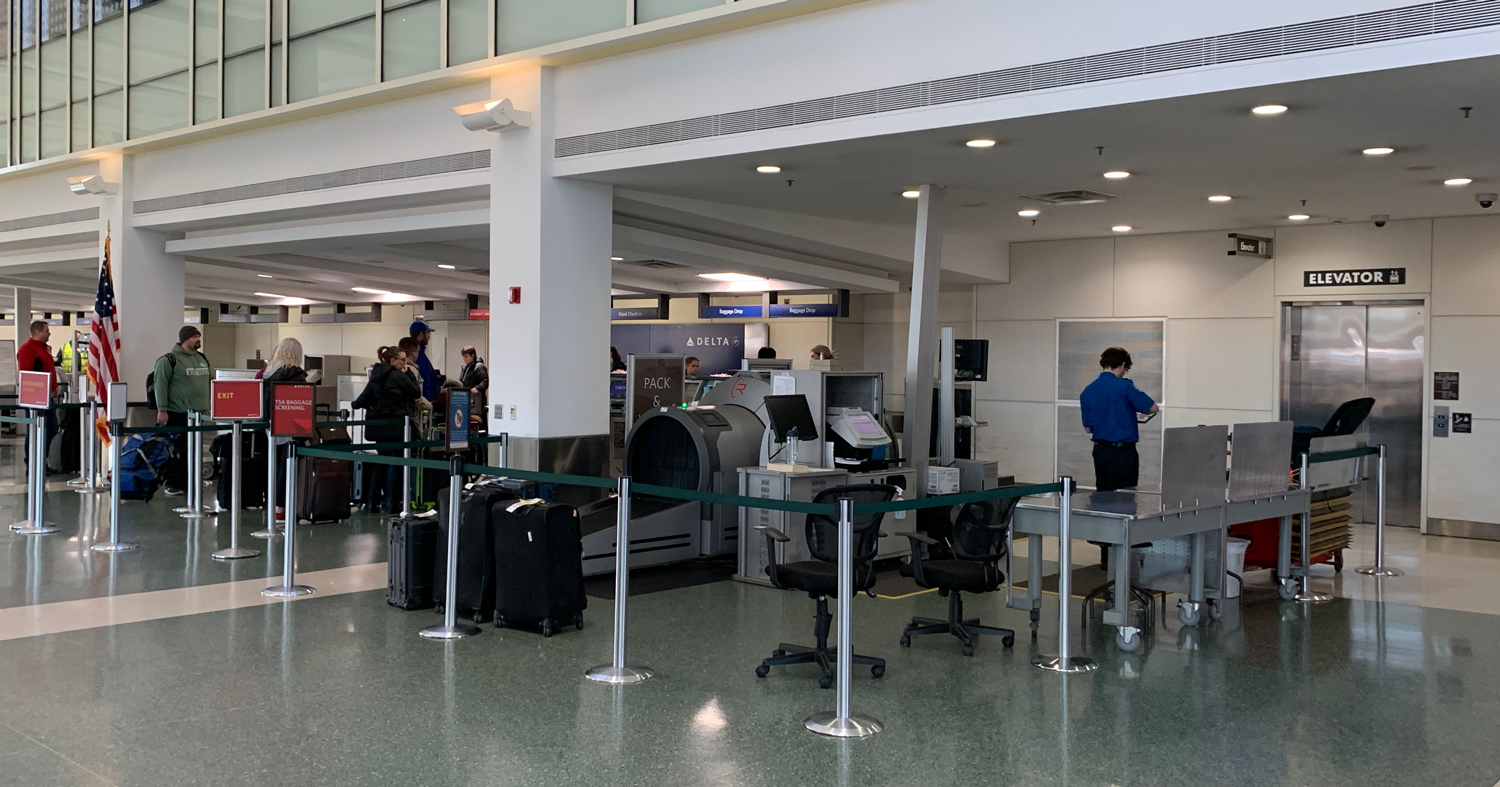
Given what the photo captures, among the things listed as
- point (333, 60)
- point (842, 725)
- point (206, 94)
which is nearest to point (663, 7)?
point (333, 60)

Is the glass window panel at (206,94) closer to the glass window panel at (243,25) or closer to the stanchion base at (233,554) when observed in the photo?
the glass window panel at (243,25)

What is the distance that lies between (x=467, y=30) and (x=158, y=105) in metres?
5.29

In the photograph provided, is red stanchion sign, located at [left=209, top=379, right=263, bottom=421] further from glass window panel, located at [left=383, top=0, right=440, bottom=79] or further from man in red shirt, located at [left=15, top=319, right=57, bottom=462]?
man in red shirt, located at [left=15, top=319, right=57, bottom=462]

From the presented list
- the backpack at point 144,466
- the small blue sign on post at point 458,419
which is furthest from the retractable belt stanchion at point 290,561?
the backpack at point 144,466

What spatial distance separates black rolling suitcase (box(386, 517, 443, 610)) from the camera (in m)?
7.00

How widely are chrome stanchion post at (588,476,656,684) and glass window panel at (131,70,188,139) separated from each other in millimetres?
9258

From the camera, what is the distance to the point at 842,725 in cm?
485

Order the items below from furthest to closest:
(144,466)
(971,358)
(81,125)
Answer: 1. (81,125)
2. (144,466)
3. (971,358)

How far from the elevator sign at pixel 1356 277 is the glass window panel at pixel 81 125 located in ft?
44.0

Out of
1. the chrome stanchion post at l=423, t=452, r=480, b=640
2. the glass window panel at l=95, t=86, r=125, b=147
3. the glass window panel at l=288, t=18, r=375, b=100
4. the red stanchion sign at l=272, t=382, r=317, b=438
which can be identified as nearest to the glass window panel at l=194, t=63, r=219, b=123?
the glass window panel at l=288, t=18, r=375, b=100

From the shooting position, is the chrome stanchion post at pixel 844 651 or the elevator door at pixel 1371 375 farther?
the elevator door at pixel 1371 375

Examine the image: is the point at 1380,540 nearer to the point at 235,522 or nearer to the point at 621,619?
the point at 621,619

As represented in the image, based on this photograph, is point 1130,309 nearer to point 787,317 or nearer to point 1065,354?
point 1065,354

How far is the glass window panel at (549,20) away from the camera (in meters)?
8.63
